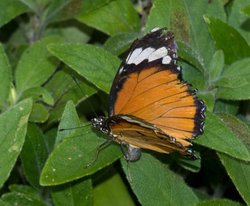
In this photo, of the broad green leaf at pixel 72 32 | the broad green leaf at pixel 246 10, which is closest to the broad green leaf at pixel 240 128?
the broad green leaf at pixel 246 10

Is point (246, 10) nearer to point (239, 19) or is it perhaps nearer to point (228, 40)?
point (228, 40)

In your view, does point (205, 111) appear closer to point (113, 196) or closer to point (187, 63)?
point (187, 63)

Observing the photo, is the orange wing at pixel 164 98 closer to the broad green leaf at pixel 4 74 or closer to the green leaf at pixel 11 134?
the green leaf at pixel 11 134

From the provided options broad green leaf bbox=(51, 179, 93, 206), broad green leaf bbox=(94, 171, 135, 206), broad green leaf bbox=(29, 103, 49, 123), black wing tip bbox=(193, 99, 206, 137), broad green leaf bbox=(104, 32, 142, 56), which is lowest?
broad green leaf bbox=(94, 171, 135, 206)

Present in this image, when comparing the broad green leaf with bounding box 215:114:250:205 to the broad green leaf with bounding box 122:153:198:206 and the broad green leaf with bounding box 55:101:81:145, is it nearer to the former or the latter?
the broad green leaf with bounding box 122:153:198:206

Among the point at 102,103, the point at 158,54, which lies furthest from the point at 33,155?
the point at 158,54

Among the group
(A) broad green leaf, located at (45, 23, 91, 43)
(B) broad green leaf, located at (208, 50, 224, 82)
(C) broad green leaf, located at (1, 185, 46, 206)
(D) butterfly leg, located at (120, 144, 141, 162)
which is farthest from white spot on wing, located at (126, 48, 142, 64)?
(A) broad green leaf, located at (45, 23, 91, 43)
